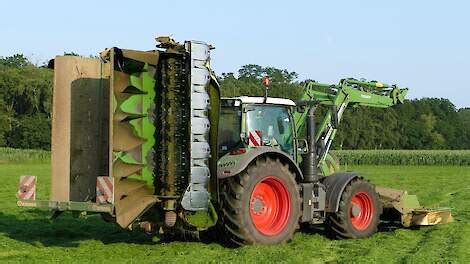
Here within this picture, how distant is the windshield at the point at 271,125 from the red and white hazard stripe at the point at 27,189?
321cm

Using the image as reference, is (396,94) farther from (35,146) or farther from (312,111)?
(35,146)

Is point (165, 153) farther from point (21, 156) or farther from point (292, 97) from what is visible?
point (21, 156)

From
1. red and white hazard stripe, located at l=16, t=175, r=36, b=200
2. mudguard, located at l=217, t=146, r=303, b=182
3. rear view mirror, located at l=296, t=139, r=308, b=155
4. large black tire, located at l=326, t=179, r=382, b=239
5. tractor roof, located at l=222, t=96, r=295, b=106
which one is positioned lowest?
large black tire, located at l=326, t=179, r=382, b=239

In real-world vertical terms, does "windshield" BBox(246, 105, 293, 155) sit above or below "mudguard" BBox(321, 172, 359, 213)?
above

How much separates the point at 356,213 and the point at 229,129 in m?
2.75

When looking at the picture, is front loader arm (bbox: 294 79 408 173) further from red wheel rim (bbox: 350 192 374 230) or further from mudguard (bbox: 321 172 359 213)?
red wheel rim (bbox: 350 192 374 230)

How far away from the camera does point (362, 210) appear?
38.1ft

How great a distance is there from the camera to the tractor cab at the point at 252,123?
10172mm

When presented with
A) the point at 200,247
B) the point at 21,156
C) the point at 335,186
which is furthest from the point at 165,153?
the point at 21,156

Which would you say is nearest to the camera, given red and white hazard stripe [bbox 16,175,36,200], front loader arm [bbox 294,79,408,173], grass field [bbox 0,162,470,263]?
grass field [bbox 0,162,470,263]

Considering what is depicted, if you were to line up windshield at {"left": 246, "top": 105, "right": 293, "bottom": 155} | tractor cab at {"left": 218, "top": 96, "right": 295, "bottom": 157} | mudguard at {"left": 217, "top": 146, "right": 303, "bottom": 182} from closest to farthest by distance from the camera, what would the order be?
mudguard at {"left": 217, "top": 146, "right": 303, "bottom": 182}, tractor cab at {"left": 218, "top": 96, "right": 295, "bottom": 157}, windshield at {"left": 246, "top": 105, "right": 293, "bottom": 155}

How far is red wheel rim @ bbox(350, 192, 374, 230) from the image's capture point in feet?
37.3

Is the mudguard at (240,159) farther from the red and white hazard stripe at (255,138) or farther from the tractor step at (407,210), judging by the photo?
the tractor step at (407,210)

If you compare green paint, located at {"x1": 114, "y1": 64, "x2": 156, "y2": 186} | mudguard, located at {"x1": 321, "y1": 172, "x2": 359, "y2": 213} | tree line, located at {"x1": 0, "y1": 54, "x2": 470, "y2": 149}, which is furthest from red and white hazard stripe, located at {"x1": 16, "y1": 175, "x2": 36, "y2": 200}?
tree line, located at {"x1": 0, "y1": 54, "x2": 470, "y2": 149}
